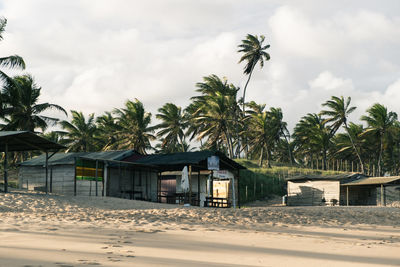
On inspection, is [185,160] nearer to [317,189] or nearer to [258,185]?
[317,189]

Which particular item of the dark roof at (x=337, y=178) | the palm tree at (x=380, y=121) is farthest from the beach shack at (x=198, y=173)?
the palm tree at (x=380, y=121)

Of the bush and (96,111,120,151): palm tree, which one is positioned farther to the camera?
(96,111,120,151): palm tree

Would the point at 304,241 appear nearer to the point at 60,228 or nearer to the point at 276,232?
the point at 276,232

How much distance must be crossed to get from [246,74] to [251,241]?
43.4 meters

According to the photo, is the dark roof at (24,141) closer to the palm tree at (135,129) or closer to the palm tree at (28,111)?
the palm tree at (28,111)

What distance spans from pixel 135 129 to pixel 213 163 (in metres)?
21.0

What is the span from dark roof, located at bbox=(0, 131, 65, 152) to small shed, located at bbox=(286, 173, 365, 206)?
19612 millimetres

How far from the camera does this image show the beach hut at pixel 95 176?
24.8 m

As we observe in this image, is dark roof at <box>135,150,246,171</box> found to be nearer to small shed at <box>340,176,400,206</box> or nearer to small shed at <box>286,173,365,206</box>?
small shed at <box>286,173,365,206</box>

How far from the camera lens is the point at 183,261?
6332 millimetres

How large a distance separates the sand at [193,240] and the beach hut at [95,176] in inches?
392

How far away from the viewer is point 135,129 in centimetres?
4366

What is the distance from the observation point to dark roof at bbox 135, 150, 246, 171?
77.0 ft

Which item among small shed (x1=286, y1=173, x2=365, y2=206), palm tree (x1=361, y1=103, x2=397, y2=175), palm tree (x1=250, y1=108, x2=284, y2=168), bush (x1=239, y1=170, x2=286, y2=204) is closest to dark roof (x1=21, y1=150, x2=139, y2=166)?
bush (x1=239, y1=170, x2=286, y2=204)
